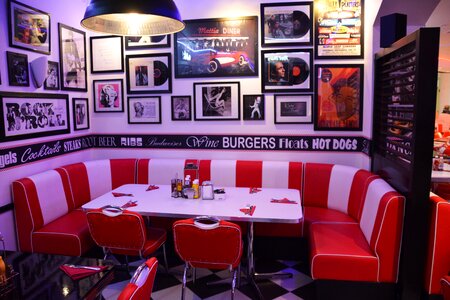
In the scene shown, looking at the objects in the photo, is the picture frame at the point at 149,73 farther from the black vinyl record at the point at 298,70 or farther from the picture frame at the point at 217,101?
the black vinyl record at the point at 298,70

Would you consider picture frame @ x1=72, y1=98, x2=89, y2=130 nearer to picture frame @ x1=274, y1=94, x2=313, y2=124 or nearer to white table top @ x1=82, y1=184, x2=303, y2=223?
white table top @ x1=82, y1=184, x2=303, y2=223

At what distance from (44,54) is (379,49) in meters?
3.61

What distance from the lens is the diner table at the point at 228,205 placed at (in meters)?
3.12

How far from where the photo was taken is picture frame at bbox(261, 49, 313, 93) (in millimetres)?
4586

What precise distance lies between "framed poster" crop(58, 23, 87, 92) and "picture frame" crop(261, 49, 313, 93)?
2.32m

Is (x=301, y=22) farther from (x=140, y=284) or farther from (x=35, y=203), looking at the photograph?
(x=140, y=284)

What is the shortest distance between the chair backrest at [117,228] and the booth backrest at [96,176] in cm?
135

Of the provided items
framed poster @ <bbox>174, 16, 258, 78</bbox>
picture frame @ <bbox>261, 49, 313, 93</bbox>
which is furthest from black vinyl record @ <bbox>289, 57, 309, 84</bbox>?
framed poster @ <bbox>174, 16, 258, 78</bbox>

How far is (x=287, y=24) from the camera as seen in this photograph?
457cm

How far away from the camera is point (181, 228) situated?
2.87m

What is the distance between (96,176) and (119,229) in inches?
70.6

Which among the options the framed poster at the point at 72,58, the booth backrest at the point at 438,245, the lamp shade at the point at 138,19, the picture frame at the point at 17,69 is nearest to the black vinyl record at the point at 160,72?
the framed poster at the point at 72,58

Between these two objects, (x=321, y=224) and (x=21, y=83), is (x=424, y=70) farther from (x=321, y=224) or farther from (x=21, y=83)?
(x=21, y=83)

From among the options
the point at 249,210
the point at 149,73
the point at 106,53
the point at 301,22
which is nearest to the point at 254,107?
the point at 301,22
